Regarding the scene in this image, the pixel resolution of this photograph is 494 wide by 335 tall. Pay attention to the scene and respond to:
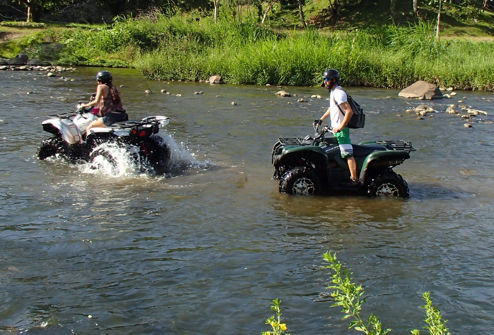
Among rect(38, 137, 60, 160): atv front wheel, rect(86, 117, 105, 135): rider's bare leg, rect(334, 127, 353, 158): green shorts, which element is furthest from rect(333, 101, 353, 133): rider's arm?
rect(38, 137, 60, 160): atv front wheel

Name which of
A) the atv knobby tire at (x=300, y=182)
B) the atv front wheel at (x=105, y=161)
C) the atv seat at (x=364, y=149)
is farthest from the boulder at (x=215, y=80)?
the atv seat at (x=364, y=149)

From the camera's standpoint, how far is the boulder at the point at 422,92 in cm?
2220

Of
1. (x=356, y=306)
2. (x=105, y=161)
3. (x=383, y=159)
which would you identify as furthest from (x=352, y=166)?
(x=356, y=306)

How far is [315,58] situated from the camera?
Answer: 1001 inches

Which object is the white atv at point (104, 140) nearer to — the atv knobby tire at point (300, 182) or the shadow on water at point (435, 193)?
the atv knobby tire at point (300, 182)

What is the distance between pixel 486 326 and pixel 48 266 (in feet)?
15.1

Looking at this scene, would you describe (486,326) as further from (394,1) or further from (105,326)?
(394,1)

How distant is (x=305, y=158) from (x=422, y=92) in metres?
14.1

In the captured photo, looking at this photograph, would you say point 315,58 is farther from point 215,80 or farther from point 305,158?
point 305,158

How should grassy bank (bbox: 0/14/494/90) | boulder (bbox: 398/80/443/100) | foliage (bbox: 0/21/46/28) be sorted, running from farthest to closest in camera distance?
foliage (bbox: 0/21/46/28) < grassy bank (bbox: 0/14/494/90) < boulder (bbox: 398/80/443/100)

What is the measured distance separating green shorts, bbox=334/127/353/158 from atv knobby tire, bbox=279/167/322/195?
595 millimetres

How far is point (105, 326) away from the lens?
216 inches

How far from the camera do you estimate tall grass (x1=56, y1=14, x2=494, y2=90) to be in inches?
1000

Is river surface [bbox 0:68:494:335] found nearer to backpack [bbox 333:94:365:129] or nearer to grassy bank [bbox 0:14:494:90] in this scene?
backpack [bbox 333:94:365:129]
